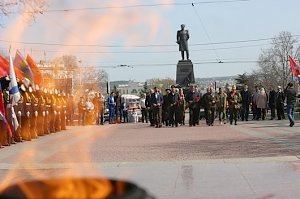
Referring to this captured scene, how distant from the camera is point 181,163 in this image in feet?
34.1

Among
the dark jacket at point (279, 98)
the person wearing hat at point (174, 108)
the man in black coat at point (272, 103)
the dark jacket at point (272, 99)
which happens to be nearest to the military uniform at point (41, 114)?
the person wearing hat at point (174, 108)

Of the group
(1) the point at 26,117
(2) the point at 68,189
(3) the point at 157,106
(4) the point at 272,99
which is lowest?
(2) the point at 68,189

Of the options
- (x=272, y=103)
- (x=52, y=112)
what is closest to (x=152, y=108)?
(x=52, y=112)

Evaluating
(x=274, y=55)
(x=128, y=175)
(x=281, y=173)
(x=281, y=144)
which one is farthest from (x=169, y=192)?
(x=274, y=55)

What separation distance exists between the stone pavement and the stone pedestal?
535 inches

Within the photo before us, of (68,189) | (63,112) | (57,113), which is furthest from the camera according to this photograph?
(63,112)

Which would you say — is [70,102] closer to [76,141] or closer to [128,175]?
[76,141]

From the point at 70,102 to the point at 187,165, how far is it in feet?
48.1

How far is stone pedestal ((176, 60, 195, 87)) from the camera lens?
29.7 m

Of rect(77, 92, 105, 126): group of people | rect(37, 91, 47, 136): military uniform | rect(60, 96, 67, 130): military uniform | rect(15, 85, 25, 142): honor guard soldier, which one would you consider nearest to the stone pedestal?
rect(77, 92, 105, 126): group of people

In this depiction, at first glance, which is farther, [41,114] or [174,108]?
[174,108]

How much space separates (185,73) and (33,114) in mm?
14337

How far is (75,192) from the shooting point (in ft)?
9.23

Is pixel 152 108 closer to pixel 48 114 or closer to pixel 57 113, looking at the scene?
pixel 57 113
